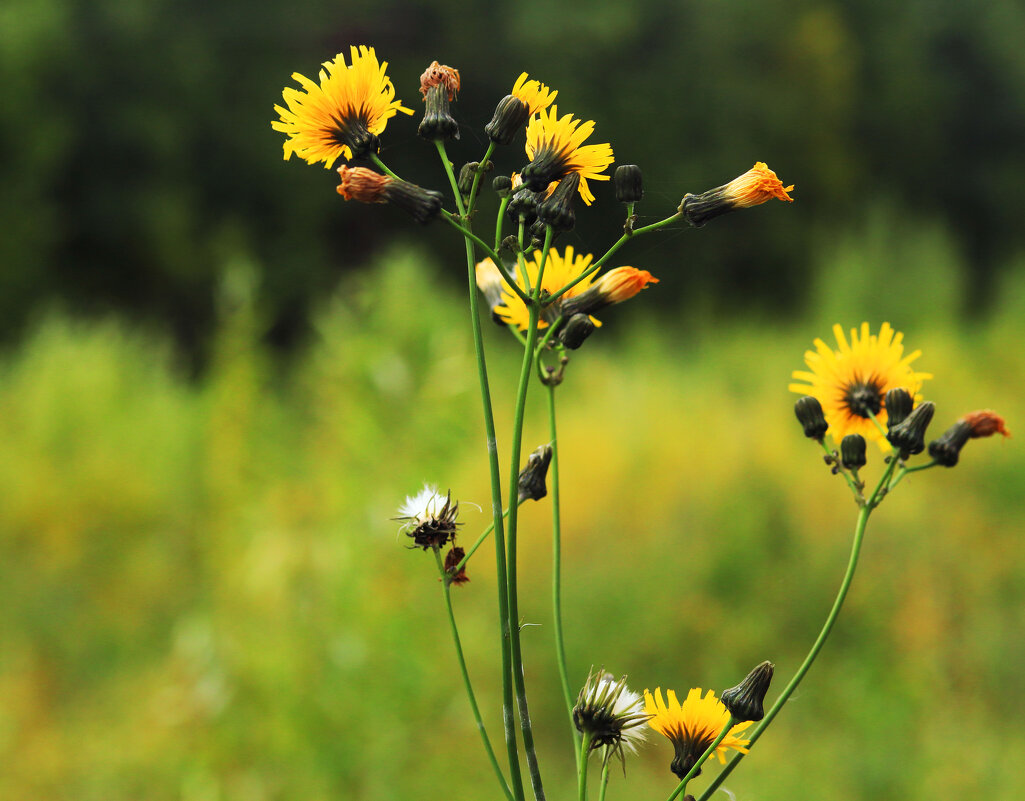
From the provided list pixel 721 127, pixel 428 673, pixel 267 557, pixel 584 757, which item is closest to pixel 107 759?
pixel 267 557

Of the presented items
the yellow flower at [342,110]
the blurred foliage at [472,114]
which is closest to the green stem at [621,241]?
the yellow flower at [342,110]

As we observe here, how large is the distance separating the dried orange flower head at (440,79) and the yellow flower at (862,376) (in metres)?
0.22

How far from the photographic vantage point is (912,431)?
46 centimetres

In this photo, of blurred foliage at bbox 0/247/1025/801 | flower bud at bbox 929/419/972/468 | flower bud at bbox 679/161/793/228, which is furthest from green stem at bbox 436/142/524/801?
blurred foliage at bbox 0/247/1025/801

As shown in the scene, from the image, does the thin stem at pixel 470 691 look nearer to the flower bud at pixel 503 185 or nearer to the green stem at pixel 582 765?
the green stem at pixel 582 765

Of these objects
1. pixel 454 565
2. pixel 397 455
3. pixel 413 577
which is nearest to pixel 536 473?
pixel 454 565

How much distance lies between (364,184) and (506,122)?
7 centimetres

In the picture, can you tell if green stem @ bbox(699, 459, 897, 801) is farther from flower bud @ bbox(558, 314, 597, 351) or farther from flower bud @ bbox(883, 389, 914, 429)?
flower bud @ bbox(558, 314, 597, 351)

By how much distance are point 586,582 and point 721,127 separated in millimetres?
7145

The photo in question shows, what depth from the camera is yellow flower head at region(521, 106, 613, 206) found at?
1.38ft

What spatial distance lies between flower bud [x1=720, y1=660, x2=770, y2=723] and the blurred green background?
0.69 ft

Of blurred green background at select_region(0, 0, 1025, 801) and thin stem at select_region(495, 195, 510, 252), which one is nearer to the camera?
thin stem at select_region(495, 195, 510, 252)

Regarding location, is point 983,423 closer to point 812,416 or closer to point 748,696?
point 812,416

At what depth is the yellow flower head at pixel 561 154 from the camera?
1.38ft
